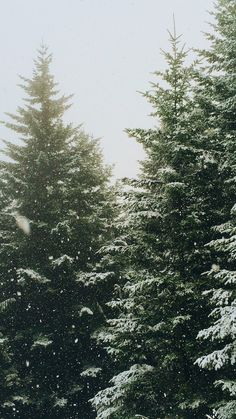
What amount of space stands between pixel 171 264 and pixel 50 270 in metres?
7.36

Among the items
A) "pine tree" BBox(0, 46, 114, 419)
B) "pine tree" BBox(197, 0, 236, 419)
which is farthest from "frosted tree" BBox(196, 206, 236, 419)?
"pine tree" BBox(0, 46, 114, 419)

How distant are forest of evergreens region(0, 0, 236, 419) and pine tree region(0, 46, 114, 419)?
0.05 metres

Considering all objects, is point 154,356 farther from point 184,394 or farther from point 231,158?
point 231,158

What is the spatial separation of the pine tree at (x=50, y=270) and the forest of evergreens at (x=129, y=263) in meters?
0.05

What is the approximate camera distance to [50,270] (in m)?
17.0

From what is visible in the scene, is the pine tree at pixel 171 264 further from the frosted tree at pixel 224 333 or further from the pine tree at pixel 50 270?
the pine tree at pixel 50 270

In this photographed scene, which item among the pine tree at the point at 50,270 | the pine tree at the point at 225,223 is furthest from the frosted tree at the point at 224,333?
the pine tree at the point at 50,270

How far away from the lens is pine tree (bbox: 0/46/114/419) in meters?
15.7

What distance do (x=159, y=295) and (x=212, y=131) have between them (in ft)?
15.8

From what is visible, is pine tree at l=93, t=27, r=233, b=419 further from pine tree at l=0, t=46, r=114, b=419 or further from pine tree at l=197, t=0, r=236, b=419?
A: pine tree at l=0, t=46, r=114, b=419

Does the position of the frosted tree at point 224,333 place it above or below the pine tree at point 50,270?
below

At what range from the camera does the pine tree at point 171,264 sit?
33.9 ft

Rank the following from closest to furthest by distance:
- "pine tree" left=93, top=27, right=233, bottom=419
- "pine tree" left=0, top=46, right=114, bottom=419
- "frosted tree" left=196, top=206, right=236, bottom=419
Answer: "frosted tree" left=196, top=206, right=236, bottom=419
"pine tree" left=93, top=27, right=233, bottom=419
"pine tree" left=0, top=46, right=114, bottom=419

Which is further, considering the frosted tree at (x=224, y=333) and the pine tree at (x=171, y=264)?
the pine tree at (x=171, y=264)
